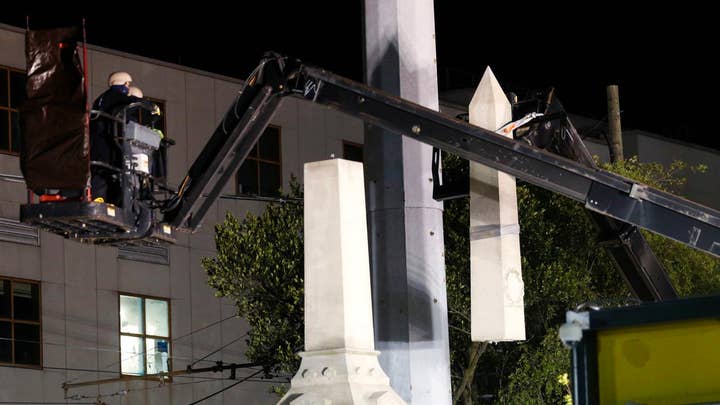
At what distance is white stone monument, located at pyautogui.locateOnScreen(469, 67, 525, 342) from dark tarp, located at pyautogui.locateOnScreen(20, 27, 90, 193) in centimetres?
337

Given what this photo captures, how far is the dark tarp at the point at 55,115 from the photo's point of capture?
12.0 metres

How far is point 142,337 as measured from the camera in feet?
123

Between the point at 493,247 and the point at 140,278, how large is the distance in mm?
26974

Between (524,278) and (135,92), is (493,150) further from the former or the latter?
(524,278)

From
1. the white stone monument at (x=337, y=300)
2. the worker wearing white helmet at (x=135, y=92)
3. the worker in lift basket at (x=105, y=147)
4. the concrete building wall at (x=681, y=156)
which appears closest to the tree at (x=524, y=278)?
the worker wearing white helmet at (x=135, y=92)

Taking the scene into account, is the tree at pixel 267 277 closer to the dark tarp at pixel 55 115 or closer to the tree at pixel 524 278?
the tree at pixel 524 278

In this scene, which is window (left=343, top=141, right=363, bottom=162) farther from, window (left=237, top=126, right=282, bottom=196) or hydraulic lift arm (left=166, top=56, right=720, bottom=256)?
hydraulic lift arm (left=166, top=56, right=720, bottom=256)

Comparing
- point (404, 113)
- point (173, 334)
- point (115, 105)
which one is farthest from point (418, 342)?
point (173, 334)

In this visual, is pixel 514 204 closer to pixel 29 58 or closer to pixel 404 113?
pixel 404 113

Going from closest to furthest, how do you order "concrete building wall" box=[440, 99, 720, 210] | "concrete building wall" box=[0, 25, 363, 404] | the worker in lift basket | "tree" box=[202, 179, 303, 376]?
the worker in lift basket
"tree" box=[202, 179, 303, 376]
"concrete building wall" box=[0, 25, 363, 404]
"concrete building wall" box=[440, 99, 720, 210]

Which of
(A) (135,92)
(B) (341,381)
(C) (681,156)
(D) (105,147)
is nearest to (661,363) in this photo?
(B) (341,381)

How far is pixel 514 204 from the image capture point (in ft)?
40.5

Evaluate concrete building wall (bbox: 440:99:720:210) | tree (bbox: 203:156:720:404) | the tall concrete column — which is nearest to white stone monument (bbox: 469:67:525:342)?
the tall concrete column

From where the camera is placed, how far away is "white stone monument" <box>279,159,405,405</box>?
10805 millimetres
